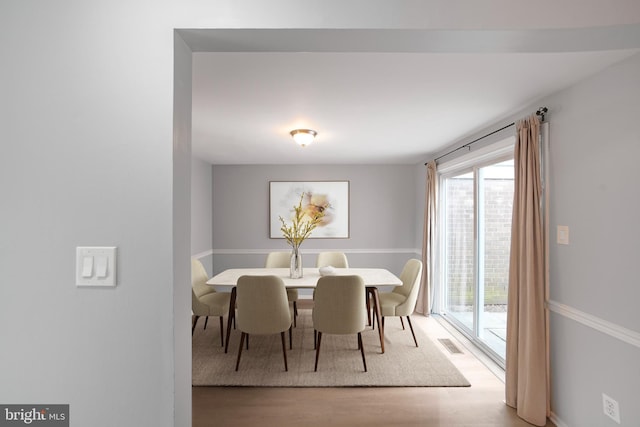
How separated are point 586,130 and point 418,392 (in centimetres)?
232

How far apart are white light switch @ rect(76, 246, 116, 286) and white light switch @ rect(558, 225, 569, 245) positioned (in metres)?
2.65

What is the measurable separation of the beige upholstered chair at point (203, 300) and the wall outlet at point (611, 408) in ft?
10.4

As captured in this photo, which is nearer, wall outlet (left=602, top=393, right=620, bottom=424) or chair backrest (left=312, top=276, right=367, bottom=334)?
wall outlet (left=602, top=393, right=620, bottom=424)

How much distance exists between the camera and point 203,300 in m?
3.84

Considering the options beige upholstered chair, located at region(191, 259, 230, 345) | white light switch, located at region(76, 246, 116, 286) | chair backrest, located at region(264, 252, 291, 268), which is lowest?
beige upholstered chair, located at region(191, 259, 230, 345)

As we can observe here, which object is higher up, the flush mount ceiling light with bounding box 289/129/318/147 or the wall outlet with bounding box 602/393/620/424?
the flush mount ceiling light with bounding box 289/129/318/147

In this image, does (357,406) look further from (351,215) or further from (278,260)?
(351,215)

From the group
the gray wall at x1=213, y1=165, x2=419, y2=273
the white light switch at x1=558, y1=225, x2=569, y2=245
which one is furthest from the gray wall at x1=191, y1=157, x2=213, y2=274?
the white light switch at x1=558, y1=225, x2=569, y2=245

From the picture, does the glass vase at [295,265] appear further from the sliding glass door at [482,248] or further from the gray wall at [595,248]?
the gray wall at [595,248]

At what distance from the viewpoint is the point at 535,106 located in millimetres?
2707

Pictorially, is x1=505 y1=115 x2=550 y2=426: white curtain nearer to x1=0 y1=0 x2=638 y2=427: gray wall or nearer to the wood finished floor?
the wood finished floor

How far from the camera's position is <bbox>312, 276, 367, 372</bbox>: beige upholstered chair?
3096mm

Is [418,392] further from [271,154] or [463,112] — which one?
[271,154]

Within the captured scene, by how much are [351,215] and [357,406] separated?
367 cm
